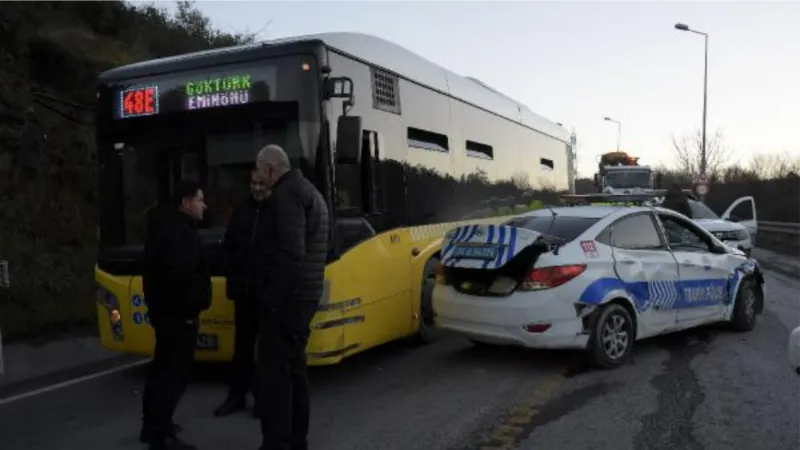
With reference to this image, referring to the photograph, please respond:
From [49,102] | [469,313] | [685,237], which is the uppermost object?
[49,102]

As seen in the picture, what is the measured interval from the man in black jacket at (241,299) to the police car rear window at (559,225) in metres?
3.12

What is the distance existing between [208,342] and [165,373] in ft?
4.59

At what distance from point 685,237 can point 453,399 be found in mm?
3822

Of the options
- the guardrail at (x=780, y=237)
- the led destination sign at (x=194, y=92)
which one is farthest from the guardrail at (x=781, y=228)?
the led destination sign at (x=194, y=92)

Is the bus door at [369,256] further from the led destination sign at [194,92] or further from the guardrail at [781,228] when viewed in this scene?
the guardrail at [781,228]

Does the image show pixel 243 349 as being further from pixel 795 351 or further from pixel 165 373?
pixel 795 351

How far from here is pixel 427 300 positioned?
7840mm

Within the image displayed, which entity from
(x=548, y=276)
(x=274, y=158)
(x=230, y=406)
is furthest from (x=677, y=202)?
(x=274, y=158)

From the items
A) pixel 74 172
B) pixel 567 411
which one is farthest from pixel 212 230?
pixel 74 172

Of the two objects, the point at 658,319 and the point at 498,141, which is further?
the point at 498,141

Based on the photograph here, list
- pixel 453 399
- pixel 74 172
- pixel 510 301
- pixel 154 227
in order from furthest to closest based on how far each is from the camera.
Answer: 1. pixel 74 172
2. pixel 510 301
3. pixel 453 399
4. pixel 154 227

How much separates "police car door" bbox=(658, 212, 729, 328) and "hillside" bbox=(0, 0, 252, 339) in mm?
7265

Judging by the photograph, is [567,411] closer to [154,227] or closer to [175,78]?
[154,227]

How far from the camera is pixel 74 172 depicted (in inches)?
529
